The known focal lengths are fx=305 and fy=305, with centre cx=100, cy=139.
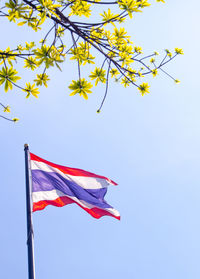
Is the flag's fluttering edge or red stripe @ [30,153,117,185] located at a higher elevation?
red stripe @ [30,153,117,185]

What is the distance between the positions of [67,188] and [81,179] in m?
0.64

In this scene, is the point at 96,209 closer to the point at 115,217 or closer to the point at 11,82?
the point at 115,217

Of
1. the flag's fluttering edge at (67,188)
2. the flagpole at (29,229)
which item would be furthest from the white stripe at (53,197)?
the flagpole at (29,229)

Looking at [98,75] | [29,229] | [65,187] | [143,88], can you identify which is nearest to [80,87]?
[98,75]

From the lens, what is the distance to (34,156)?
21.5 feet

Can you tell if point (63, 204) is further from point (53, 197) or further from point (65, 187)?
point (65, 187)

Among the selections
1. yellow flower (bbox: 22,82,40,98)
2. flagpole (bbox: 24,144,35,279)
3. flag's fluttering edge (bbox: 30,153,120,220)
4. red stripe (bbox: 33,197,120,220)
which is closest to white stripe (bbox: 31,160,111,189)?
flag's fluttering edge (bbox: 30,153,120,220)

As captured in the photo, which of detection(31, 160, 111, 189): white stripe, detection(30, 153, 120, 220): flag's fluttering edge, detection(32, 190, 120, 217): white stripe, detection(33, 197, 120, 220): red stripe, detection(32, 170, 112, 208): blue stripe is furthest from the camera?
detection(31, 160, 111, 189): white stripe

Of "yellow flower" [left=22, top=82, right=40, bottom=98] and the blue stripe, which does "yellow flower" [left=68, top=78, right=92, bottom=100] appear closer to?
"yellow flower" [left=22, top=82, right=40, bottom=98]

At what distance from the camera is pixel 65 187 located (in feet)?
22.0

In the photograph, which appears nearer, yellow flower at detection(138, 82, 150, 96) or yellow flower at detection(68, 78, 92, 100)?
yellow flower at detection(68, 78, 92, 100)

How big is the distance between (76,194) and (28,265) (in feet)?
8.60

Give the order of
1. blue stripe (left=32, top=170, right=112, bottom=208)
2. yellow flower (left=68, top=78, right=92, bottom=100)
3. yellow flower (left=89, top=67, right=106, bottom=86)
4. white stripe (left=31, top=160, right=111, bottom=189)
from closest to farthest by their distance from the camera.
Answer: yellow flower (left=68, top=78, right=92, bottom=100) < yellow flower (left=89, top=67, right=106, bottom=86) < blue stripe (left=32, top=170, right=112, bottom=208) < white stripe (left=31, top=160, right=111, bottom=189)

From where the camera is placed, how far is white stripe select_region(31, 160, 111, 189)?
646 centimetres
